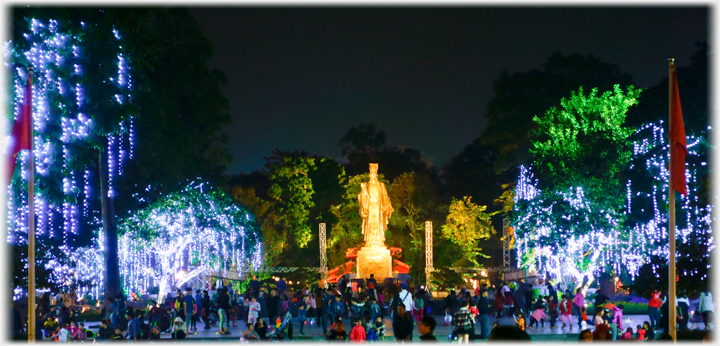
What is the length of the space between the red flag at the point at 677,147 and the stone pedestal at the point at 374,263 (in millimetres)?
24408

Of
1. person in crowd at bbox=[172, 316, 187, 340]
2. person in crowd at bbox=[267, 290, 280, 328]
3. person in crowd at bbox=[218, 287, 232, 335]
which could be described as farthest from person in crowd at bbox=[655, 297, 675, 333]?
person in crowd at bbox=[218, 287, 232, 335]

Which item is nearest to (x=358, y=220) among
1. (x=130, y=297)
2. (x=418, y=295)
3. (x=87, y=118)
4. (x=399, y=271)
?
(x=399, y=271)

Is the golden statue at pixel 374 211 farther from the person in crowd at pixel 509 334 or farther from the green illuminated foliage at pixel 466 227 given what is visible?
the person in crowd at pixel 509 334

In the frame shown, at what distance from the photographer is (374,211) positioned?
4059 cm

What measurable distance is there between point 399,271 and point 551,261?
10.5 meters

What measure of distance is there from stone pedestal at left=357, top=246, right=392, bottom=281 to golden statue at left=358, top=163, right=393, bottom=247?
0.57 metres

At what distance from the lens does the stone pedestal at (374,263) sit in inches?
1564

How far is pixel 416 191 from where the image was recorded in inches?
2007

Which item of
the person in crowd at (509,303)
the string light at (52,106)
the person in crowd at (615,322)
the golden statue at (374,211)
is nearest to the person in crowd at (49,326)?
the string light at (52,106)

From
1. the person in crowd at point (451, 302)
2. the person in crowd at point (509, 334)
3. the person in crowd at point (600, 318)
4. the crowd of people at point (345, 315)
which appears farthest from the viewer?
the person in crowd at point (451, 302)

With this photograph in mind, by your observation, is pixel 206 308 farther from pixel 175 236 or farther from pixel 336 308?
pixel 175 236

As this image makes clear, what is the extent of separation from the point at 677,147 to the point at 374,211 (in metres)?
25.2

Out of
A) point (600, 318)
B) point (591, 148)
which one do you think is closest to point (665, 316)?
point (600, 318)

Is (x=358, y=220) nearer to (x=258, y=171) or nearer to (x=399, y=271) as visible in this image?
(x=399, y=271)
